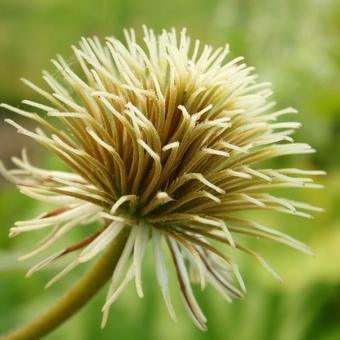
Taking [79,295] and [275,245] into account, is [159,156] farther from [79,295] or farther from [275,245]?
[275,245]

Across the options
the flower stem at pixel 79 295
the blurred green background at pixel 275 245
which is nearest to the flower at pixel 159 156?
the flower stem at pixel 79 295

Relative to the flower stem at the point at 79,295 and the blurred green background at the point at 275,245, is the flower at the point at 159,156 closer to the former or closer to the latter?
the flower stem at the point at 79,295

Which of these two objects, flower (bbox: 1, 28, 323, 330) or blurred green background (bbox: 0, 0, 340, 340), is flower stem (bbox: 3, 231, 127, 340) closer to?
flower (bbox: 1, 28, 323, 330)

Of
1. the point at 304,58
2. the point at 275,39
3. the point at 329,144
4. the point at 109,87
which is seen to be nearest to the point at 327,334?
the point at 329,144

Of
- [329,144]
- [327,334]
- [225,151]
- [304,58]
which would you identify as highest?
[304,58]

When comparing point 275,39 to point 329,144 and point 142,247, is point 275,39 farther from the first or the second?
point 142,247

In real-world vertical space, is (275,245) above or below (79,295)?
above

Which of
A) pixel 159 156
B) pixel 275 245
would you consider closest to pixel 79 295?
pixel 159 156

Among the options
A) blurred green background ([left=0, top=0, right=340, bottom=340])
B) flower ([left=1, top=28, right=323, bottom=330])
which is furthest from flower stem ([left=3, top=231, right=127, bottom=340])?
blurred green background ([left=0, top=0, right=340, bottom=340])
